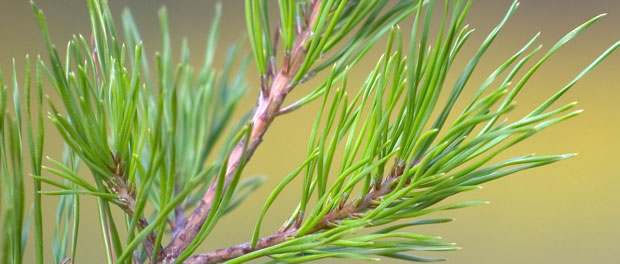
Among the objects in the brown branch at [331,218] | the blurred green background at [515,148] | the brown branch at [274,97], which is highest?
the blurred green background at [515,148]

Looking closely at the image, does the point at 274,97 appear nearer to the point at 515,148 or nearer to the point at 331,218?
the point at 331,218

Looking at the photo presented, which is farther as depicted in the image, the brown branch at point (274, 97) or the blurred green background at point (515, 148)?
the blurred green background at point (515, 148)

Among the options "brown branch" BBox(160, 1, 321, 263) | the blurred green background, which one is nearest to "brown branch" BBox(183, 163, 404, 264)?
"brown branch" BBox(160, 1, 321, 263)

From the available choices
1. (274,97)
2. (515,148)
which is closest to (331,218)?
(274,97)

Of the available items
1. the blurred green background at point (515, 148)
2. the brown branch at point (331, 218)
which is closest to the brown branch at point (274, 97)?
the brown branch at point (331, 218)

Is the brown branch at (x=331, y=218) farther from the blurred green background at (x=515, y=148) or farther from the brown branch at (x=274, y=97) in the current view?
the blurred green background at (x=515, y=148)

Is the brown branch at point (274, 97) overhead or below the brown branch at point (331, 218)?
overhead

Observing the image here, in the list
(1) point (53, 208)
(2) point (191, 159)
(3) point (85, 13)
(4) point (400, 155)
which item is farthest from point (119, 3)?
(4) point (400, 155)
